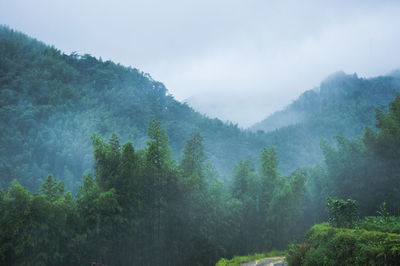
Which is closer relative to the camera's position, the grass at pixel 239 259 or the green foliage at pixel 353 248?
the green foliage at pixel 353 248

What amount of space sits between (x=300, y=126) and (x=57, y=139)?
4520cm

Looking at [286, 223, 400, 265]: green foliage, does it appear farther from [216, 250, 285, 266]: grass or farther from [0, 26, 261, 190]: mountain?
[0, 26, 261, 190]: mountain

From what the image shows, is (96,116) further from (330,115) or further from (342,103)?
(342,103)

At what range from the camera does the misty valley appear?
9.27 metres

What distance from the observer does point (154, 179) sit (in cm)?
1391

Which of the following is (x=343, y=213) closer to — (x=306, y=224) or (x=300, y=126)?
(x=306, y=224)

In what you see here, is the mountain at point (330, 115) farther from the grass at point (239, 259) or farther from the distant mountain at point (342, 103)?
the grass at point (239, 259)

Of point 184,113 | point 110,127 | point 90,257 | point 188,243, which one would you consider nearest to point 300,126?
point 184,113

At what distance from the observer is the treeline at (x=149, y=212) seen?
9.92 metres

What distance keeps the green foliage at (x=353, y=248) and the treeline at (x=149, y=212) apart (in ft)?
25.0

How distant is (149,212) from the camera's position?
13578 mm

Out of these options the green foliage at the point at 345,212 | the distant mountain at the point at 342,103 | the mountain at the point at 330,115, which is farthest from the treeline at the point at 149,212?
the distant mountain at the point at 342,103

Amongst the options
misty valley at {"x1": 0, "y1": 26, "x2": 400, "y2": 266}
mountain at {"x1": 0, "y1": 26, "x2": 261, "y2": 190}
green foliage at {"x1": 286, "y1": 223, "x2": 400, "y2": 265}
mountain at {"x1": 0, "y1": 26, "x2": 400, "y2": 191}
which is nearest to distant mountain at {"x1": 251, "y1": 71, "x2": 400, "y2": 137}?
mountain at {"x1": 0, "y1": 26, "x2": 400, "y2": 191}

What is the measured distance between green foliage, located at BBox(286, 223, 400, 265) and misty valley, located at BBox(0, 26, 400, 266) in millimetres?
21
